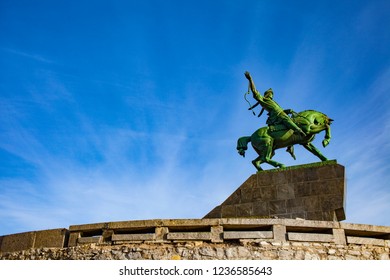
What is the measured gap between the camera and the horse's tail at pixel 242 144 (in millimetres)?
13281

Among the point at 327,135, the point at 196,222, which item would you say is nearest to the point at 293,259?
the point at 196,222

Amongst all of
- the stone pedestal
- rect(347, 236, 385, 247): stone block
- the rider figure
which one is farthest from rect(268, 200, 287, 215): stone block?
rect(347, 236, 385, 247): stone block

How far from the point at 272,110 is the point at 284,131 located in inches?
31.7

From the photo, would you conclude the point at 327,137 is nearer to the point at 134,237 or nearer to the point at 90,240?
the point at 134,237

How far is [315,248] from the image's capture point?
26.3ft

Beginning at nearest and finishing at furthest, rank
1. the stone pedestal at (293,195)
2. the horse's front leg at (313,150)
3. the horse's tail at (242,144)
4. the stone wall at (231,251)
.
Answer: the stone wall at (231,251), the stone pedestal at (293,195), the horse's front leg at (313,150), the horse's tail at (242,144)

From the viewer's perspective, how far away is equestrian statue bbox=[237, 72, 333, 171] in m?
12.2

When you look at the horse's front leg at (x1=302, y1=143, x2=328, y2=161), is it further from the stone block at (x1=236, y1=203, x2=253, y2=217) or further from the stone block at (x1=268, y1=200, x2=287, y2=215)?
the stone block at (x1=236, y1=203, x2=253, y2=217)

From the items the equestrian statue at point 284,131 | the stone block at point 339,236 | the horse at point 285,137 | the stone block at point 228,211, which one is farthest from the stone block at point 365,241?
the horse at point 285,137

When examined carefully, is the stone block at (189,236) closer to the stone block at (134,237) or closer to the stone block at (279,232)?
the stone block at (134,237)

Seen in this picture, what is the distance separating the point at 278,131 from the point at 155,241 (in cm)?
564

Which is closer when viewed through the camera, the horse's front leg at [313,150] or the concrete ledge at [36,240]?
the concrete ledge at [36,240]

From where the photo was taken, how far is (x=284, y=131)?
1226 centimetres
